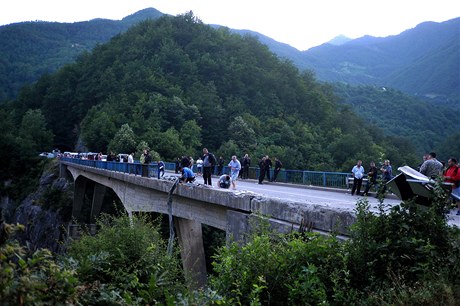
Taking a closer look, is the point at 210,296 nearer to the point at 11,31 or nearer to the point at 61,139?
the point at 61,139

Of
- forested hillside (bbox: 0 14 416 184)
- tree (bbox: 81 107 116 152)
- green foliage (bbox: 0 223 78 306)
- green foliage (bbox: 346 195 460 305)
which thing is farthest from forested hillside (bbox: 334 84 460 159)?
green foliage (bbox: 0 223 78 306)

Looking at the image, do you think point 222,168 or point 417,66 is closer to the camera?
point 222,168

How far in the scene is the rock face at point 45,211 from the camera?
41.3 meters

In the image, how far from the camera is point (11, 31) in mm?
161750

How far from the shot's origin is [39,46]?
16150 centimetres

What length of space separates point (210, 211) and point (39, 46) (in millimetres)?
169169

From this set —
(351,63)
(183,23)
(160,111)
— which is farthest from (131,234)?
(351,63)

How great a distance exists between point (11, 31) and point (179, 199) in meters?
172

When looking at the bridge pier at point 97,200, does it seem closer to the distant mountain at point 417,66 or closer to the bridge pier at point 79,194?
the bridge pier at point 79,194

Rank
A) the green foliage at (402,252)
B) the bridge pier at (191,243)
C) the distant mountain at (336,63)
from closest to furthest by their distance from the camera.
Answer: the green foliage at (402,252)
the bridge pier at (191,243)
the distant mountain at (336,63)

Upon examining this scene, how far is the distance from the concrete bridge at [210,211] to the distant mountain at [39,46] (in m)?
107

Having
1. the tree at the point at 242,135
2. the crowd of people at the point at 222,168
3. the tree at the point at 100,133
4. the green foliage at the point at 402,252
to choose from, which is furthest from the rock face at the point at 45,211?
the green foliage at the point at 402,252

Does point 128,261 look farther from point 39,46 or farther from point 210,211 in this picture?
point 39,46

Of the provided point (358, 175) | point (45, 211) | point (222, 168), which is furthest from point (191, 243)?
point (45, 211)
